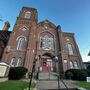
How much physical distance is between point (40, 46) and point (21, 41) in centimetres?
499

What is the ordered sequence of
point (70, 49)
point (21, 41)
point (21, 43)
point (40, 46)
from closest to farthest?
point (21, 43) → point (21, 41) → point (40, 46) → point (70, 49)

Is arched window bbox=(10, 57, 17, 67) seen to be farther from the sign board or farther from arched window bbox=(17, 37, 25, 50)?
the sign board

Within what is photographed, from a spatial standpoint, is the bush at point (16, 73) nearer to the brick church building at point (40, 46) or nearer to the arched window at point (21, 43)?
the brick church building at point (40, 46)

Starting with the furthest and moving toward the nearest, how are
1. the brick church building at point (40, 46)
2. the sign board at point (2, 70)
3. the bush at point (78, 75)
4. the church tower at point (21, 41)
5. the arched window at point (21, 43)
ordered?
the arched window at point (21, 43), the brick church building at point (40, 46), the church tower at point (21, 41), the bush at point (78, 75), the sign board at point (2, 70)

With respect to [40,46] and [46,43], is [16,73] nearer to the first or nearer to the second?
[40,46]

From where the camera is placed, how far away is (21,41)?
70.0 ft

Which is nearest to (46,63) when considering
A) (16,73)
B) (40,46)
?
(40,46)

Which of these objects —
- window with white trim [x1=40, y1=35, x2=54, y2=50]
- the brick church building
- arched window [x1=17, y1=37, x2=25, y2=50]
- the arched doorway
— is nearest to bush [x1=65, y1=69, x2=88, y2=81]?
the brick church building

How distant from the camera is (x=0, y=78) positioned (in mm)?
12234

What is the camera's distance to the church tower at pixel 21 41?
732 inches

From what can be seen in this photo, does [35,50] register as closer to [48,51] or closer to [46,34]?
[48,51]

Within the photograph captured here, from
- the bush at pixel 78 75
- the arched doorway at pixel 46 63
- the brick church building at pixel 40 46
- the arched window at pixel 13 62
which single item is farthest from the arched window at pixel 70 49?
the arched window at pixel 13 62

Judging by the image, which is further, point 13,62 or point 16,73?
point 13,62

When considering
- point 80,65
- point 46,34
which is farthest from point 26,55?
point 80,65
